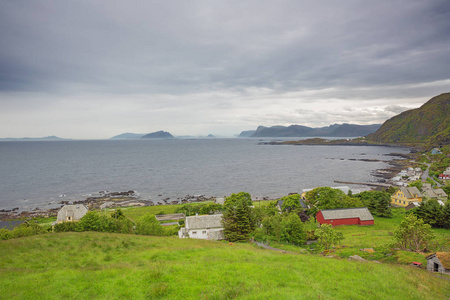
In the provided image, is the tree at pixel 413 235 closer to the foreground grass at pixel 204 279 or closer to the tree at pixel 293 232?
the tree at pixel 293 232

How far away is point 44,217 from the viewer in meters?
64.5

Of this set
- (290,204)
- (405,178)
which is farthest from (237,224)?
(405,178)

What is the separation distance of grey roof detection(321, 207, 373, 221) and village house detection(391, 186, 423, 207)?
837 inches

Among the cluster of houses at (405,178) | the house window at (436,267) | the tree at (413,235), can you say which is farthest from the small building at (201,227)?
the cluster of houses at (405,178)

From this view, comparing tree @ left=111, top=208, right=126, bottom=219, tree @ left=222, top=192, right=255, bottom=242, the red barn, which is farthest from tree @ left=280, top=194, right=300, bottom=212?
tree @ left=111, top=208, right=126, bottom=219

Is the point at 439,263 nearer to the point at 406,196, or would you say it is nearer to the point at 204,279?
the point at 204,279

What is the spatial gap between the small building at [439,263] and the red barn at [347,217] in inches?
1169

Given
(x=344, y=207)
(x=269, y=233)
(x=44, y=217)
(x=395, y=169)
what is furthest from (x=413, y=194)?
(x=44, y=217)

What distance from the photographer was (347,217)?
50.6m

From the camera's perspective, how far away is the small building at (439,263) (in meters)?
19.2

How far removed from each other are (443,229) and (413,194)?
82.3ft

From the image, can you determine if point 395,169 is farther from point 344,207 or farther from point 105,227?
point 105,227

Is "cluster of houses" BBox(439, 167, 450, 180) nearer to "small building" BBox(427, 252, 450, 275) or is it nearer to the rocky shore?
the rocky shore

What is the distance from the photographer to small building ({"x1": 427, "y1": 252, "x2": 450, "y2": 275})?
63.0 ft
